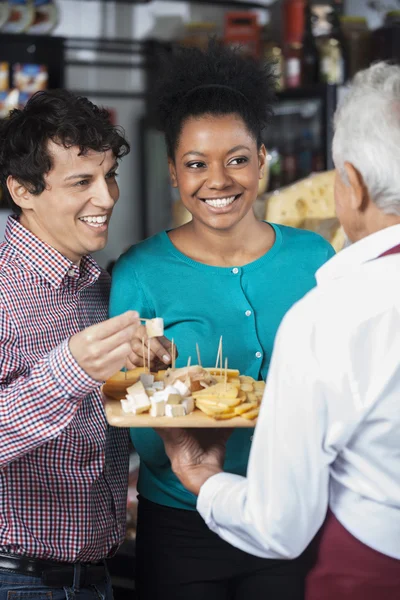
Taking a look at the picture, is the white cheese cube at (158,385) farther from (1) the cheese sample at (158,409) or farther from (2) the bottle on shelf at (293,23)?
(2) the bottle on shelf at (293,23)

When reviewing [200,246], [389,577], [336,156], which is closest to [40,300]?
[200,246]

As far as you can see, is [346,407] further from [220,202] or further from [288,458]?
[220,202]

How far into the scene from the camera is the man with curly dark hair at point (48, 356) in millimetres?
1560

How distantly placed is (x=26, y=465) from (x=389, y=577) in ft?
2.48

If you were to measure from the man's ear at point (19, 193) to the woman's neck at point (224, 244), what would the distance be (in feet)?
1.21

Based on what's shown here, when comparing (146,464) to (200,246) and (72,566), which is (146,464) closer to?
(72,566)

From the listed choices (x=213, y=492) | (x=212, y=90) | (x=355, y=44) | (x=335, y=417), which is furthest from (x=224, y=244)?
(x=355, y=44)

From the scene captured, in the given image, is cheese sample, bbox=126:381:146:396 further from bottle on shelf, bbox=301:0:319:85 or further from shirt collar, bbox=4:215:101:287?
bottle on shelf, bbox=301:0:319:85

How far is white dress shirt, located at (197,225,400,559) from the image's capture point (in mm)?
1134

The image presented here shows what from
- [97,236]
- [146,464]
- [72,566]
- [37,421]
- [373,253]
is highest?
[373,253]

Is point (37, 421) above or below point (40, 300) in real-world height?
below

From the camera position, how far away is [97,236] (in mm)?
1724

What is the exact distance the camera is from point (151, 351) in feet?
5.64

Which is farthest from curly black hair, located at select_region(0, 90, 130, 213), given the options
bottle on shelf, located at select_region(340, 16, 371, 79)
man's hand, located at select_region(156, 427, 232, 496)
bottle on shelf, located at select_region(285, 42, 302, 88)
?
bottle on shelf, located at select_region(340, 16, 371, 79)
